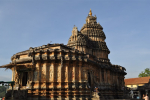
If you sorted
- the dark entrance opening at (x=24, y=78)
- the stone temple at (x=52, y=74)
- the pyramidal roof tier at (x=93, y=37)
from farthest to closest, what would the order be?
1. the pyramidal roof tier at (x=93, y=37)
2. the dark entrance opening at (x=24, y=78)
3. the stone temple at (x=52, y=74)

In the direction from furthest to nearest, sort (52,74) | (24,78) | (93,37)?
(93,37), (24,78), (52,74)

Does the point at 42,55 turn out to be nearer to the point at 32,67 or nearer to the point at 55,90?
the point at 32,67

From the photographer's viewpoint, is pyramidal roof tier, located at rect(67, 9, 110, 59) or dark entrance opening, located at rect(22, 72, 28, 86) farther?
pyramidal roof tier, located at rect(67, 9, 110, 59)

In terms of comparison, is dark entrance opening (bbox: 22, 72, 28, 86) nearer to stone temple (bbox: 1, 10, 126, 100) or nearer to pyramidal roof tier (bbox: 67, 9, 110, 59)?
stone temple (bbox: 1, 10, 126, 100)

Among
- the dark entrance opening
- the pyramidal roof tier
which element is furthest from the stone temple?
the pyramidal roof tier

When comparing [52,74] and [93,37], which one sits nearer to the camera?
[52,74]

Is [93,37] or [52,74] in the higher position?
[93,37]

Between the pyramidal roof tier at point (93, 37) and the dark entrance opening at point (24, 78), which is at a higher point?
the pyramidal roof tier at point (93, 37)

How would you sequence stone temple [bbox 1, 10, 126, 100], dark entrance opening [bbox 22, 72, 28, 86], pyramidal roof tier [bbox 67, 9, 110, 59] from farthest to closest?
pyramidal roof tier [bbox 67, 9, 110, 59]
dark entrance opening [bbox 22, 72, 28, 86]
stone temple [bbox 1, 10, 126, 100]

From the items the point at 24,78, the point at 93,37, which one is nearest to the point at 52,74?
the point at 24,78

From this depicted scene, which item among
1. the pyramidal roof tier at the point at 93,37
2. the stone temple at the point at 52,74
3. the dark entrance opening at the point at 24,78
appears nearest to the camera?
the stone temple at the point at 52,74

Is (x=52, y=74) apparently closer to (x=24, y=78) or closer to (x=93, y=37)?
(x=24, y=78)

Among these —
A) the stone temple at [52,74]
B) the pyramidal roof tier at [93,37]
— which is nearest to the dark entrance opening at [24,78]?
the stone temple at [52,74]

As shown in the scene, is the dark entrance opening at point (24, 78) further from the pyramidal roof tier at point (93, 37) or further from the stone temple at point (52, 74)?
the pyramidal roof tier at point (93, 37)
